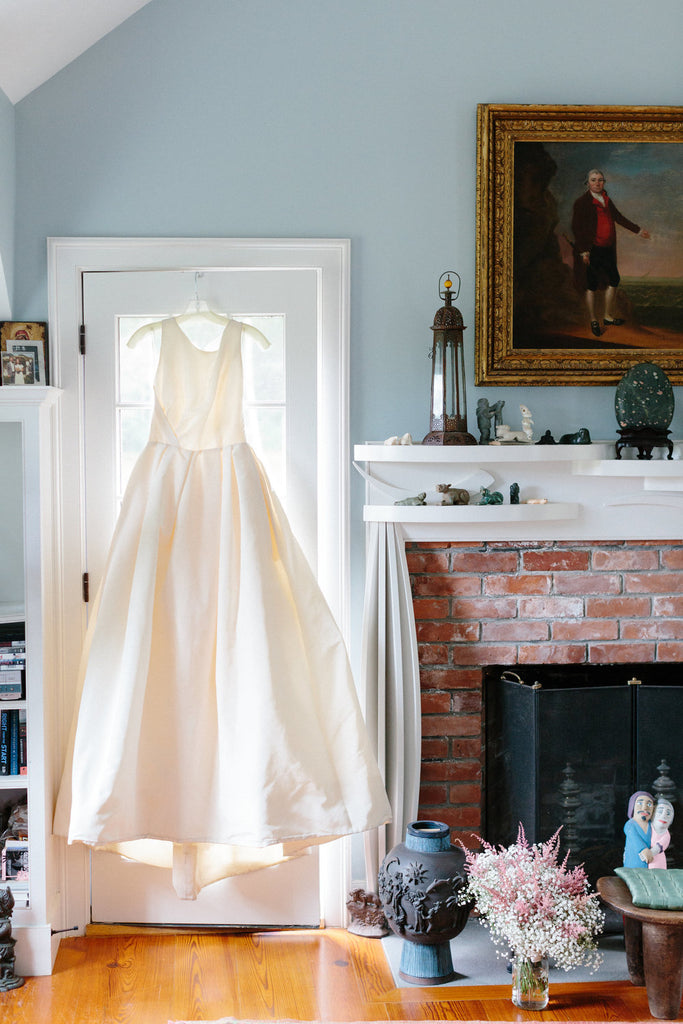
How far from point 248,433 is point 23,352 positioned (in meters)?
0.66

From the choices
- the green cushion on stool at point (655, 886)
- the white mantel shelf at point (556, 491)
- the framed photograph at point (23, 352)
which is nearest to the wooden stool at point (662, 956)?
the green cushion on stool at point (655, 886)

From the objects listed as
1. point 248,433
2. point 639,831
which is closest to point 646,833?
point 639,831

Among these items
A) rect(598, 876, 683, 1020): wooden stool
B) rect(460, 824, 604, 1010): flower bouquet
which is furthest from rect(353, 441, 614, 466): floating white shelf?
rect(598, 876, 683, 1020): wooden stool

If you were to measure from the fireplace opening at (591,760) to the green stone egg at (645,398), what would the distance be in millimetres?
724

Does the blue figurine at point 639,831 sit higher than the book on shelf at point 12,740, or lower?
lower

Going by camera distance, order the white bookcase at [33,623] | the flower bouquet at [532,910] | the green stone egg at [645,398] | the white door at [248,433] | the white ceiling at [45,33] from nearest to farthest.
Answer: the flower bouquet at [532,910] → the white ceiling at [45,33] → the white bookcase at [33,623] → the green stone egg at [645,398] → the white door at [248,433]

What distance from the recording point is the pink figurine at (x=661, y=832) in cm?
246

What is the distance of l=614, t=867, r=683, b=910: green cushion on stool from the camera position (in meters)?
2.21

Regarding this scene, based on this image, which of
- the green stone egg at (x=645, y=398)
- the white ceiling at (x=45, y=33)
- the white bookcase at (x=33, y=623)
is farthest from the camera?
the green stone egg at (x=645, y=398)

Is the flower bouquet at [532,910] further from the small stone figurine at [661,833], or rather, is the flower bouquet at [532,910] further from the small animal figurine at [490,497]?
the small animal figurine at [490,497]

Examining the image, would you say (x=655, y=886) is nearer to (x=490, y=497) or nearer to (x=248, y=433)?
(x=490, y=497)

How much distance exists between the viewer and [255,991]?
2326 millimetres

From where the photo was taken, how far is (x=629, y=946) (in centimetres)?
232

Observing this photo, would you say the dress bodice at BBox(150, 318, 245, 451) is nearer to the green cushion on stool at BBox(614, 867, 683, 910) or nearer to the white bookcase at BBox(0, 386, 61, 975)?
the white bookcase at BBox(0, 386, 61, 975)
